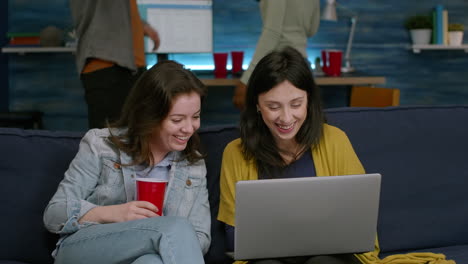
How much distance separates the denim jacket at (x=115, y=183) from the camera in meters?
1.72

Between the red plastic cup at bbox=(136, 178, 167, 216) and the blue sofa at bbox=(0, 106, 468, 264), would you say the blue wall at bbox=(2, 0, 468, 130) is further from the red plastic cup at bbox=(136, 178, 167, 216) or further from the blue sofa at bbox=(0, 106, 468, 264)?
the red plastic cup at bbox=(136, 178, 167, 216)

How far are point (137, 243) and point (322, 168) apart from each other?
61cm

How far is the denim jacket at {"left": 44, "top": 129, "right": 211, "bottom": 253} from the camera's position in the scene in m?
1.72

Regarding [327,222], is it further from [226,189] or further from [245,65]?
[245,65]

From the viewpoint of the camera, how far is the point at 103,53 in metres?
2.52

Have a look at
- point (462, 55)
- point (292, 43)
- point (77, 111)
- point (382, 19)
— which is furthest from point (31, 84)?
point (462, 55)

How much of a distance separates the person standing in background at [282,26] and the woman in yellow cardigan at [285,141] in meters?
1.29

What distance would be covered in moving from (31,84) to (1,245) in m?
3.19

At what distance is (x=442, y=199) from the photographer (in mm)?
2096

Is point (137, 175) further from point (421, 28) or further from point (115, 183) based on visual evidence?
point (421, 28)

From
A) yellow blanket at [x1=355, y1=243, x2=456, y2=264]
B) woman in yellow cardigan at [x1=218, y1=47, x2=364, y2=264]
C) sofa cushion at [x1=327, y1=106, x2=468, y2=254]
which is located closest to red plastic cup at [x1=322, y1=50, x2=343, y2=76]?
sofa cushion at [x1=327, y1=106, x2=468, y2=254]

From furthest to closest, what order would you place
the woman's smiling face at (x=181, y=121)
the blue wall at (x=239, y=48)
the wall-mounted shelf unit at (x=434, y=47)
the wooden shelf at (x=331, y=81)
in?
the blue wall at (x=239, y=48), the wall-mounted shelf unit at (x=434, y=47), the wooden shelf at (x=331, y=81), the woman's smiling face at (x=181, y=121)

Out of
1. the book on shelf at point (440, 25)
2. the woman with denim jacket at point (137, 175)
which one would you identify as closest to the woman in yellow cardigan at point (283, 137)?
the woman with denim jacket at point (137, 175)

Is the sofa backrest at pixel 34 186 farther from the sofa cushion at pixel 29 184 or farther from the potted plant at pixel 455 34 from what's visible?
the potted plant at pixel 455 34
